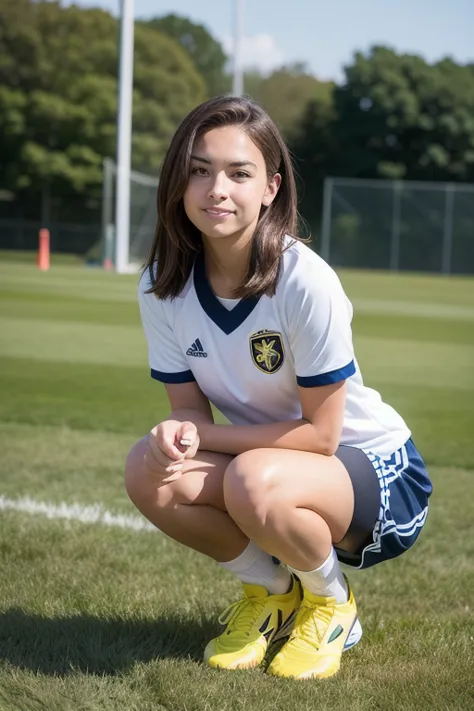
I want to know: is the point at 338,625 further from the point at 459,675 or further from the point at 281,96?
the point at 281,96

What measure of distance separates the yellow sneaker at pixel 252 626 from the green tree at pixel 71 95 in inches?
1892

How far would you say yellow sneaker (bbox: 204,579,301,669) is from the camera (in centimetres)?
285

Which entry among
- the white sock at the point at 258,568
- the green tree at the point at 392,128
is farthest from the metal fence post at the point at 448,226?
the white sock at the point at 258,568

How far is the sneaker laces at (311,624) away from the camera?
2885 millimetres

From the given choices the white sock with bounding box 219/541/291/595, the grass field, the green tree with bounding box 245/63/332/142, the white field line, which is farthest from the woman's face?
the green tree with bounding box 245/63/332/142

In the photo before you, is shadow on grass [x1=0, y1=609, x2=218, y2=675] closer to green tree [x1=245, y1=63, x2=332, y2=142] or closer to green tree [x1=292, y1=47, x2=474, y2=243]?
green tree [x1=292, y1=47, x2=474, y2=243]

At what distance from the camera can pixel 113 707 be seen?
8.22ft

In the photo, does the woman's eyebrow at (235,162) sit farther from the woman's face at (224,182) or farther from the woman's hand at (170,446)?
the woman's hand at (170,446)

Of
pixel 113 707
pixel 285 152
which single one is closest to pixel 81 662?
pixel 113 707

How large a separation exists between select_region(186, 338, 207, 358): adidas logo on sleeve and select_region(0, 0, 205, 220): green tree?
47985 mm

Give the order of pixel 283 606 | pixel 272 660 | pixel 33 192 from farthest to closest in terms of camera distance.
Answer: pixel 33 192
pixel 283 606
pixel 272 660

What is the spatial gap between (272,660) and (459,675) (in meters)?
0.49

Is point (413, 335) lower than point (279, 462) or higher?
lower

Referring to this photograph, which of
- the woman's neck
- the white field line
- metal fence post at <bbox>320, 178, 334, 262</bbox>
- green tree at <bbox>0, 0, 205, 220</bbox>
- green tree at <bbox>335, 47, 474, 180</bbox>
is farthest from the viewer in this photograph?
green tree at <bbox>0, 0, 205, 220</bbox>
